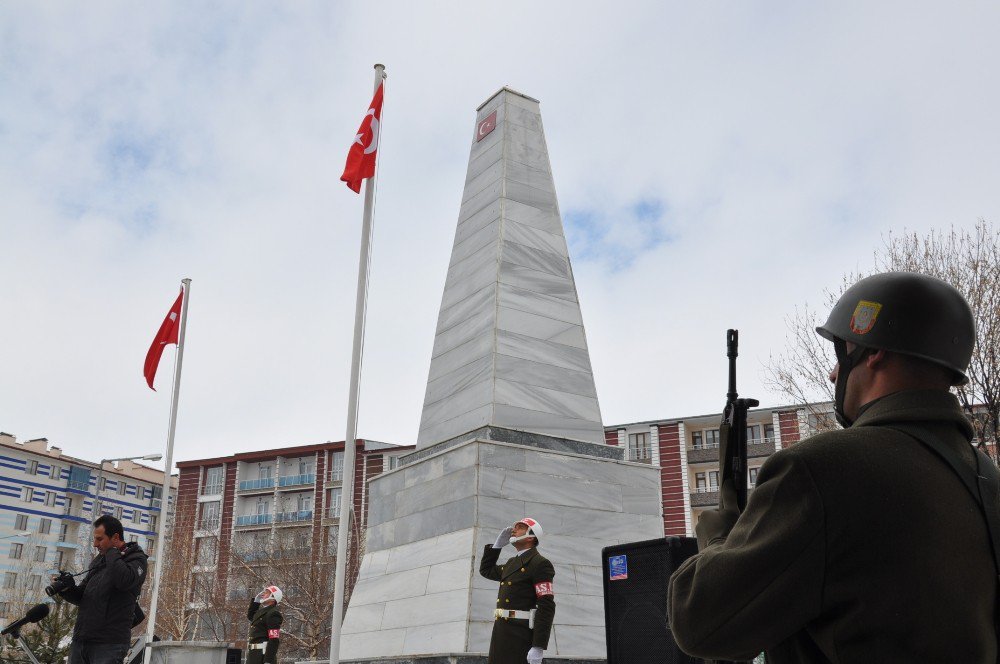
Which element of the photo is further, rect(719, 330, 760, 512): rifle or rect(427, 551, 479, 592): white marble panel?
rect(427, 551, 479, 592): white marble panel

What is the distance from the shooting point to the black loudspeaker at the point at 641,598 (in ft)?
18.0

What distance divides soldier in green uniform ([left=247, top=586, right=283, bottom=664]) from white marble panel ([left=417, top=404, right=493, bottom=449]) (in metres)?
3.39

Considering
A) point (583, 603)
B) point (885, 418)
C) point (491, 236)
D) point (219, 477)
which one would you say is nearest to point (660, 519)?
point (583, 603)

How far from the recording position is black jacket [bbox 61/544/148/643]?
6582 millimetres

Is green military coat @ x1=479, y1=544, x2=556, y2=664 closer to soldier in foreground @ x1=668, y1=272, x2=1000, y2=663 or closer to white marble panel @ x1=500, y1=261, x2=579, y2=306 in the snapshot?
white marble panel @ x1=500, y1=261, x2=579, y2=306

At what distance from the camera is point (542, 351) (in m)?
10.8

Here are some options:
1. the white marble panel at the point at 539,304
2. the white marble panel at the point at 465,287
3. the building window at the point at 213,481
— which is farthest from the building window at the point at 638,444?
the white marble panel at the point at 539,304

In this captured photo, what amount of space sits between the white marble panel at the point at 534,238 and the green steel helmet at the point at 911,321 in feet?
31.9

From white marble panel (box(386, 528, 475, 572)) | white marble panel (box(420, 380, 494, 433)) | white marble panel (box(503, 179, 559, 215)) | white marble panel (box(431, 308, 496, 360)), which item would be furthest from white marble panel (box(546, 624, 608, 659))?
white marble panel (box(503, 179, 559, 215))

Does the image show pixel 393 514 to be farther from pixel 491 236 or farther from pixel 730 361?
pixel 730 361

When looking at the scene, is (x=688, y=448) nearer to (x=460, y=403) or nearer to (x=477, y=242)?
(x=477, y=242)

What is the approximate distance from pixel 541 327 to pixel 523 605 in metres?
4.56

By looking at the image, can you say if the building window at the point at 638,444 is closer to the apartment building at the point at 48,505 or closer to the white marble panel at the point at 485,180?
the apartment building at the point at 48,505

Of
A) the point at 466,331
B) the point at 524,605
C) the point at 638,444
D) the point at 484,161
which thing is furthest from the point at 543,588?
the point at 638,444
